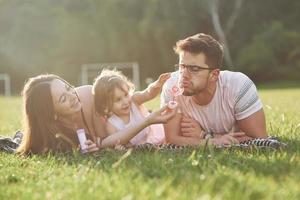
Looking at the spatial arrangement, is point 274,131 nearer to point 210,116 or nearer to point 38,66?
point 210,116

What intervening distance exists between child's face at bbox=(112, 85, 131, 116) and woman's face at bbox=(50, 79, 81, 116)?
407 millimetres

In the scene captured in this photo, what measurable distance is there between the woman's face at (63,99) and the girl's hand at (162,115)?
2.61 feet

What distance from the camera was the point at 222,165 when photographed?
390 cm

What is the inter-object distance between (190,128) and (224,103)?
1.36 ft

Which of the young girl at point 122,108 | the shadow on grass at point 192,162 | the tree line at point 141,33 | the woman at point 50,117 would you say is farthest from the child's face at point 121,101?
the tree line at point 141,33

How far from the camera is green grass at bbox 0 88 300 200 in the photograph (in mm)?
3092

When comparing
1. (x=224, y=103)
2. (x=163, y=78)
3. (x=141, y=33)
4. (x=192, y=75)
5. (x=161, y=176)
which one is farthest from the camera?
(x=141, y=33)

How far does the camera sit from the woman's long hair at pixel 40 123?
17.8 feet

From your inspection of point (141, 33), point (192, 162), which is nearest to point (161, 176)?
point (192, 162)

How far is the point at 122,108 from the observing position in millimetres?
5730

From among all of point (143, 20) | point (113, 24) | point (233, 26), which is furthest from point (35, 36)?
point (233, 26)

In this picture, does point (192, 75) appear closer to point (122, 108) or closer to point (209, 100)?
point (209, 100)

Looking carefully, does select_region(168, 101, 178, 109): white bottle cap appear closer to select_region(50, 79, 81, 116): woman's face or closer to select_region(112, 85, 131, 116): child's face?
select_region(112, 85, 131, 116): child's face

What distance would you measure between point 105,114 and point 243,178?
2609 mm
